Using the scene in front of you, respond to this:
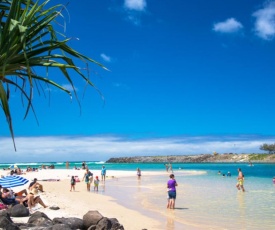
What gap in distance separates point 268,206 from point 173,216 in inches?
208

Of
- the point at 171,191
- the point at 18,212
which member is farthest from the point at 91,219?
the point at 171,191

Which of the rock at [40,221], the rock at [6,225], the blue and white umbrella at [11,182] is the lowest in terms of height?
the rock at [40,221]

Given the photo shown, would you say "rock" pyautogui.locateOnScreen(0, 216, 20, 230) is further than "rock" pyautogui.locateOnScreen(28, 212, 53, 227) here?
No

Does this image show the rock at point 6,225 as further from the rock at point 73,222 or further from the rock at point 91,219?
the rock at point 91,219

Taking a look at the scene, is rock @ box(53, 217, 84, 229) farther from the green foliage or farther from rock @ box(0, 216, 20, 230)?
the green foliage

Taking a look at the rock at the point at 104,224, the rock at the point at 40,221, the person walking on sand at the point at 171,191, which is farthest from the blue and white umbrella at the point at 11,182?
the rock at the point at 104,224

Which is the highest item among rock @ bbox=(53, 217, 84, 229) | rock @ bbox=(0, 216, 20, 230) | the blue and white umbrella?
the blue and white umbrella

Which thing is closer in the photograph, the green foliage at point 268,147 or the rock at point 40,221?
the rock at point 40,221

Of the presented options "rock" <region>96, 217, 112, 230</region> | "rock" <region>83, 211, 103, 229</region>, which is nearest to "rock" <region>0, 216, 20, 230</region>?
"rock" <region>96, 217, 112, 230</region>

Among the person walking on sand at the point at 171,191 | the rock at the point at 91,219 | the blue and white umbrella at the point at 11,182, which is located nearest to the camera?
the rock at the point at 91,219

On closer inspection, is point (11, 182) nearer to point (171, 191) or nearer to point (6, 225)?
point (171, 191)

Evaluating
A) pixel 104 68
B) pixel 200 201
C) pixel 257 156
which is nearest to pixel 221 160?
pixel 257 156

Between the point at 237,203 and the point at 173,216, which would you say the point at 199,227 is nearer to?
the point at 173,216

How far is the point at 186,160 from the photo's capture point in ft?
614
